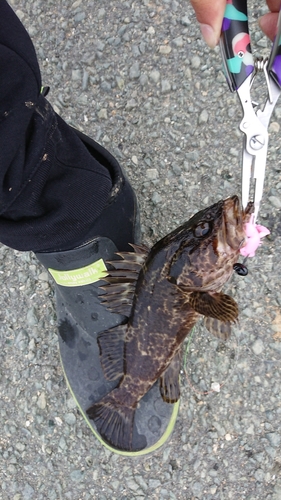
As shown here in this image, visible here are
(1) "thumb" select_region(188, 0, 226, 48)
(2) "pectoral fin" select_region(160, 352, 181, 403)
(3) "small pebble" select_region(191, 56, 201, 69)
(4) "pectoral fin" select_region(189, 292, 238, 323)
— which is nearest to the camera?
(1) "thumb" select_region(188, 0, 226, 48)

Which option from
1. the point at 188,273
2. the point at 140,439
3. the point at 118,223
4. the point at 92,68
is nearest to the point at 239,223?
the point at 188,273

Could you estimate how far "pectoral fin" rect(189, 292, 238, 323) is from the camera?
209cm

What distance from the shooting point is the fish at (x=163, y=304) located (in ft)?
6.95

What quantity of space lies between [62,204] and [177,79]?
1.55 m

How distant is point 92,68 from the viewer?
329cm

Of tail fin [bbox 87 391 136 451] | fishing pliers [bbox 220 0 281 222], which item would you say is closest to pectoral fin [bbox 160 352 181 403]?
tail fin [bbox 87 391 136 451]

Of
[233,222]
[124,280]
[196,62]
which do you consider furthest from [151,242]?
[196,62]

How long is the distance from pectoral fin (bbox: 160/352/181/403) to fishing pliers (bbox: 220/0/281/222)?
1.13 m

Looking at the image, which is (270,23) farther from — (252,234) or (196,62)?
(196,62)

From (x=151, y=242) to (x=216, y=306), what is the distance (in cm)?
104

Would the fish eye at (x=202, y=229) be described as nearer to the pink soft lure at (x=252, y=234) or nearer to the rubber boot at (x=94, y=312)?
the pink soft lure at (x=252, y=234)

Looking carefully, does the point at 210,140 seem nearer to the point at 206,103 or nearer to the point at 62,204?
the point at 206,103

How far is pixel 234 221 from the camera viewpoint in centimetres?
199

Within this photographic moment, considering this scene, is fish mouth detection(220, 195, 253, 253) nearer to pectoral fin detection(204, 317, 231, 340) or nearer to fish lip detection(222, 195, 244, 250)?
fish lip detection(222, 195, 244, 250)
